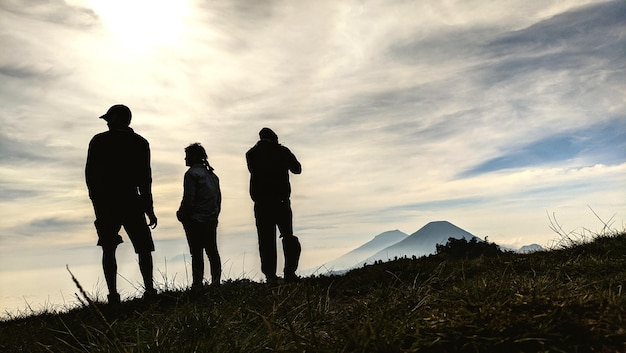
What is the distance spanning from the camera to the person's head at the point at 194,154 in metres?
9.31

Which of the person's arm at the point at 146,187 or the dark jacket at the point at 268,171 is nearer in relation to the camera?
the person's arm at the point at 146,187

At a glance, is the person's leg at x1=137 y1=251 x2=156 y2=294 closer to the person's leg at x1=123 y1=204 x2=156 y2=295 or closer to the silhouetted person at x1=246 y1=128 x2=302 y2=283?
the person's leg at x1=123 y1=204 x2=156 y2=295

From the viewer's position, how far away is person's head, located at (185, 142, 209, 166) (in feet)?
30.6

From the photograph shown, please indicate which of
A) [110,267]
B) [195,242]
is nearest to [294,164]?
[195,242]

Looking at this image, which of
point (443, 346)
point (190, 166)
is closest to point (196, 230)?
point (190, 166)

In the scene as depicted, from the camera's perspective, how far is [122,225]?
24.2ft

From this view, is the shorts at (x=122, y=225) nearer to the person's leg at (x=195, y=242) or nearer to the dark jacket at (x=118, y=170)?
the dark jacket at (x=118, y=170)

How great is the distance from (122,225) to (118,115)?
165 cm

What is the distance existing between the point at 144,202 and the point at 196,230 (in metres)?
1.79

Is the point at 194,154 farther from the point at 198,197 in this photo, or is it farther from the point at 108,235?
the point at 108,235

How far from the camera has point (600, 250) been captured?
27.7 feet

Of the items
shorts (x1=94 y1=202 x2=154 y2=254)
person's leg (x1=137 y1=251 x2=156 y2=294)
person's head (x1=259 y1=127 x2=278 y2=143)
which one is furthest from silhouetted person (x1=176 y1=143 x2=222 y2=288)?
shorts (x1=94 y1=202 x2=154 y2=254)

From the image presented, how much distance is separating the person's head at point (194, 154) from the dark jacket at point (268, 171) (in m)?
0.85

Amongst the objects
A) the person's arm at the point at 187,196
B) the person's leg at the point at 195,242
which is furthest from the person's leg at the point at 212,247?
the person's arm at the point at 187,196
